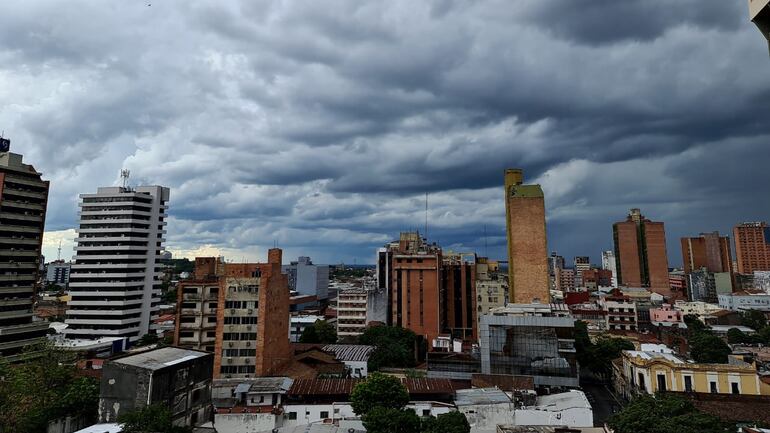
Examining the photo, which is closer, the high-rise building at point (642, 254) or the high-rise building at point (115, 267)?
the high-rise building at point (115, 267)

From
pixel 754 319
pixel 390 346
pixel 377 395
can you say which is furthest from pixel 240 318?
pixel 754 319

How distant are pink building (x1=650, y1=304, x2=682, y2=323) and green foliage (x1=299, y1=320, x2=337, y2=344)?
253ft

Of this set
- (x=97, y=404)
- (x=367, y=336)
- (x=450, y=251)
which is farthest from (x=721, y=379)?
(x=450, y=251)

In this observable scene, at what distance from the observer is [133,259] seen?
9388 cm

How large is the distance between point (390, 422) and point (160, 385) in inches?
748

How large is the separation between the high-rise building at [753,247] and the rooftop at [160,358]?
23418 cm

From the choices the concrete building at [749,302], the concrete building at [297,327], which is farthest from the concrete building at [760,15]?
the concrete building at [749,302]

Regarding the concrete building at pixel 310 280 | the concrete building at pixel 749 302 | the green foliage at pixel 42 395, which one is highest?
the concrete building at pixel 310 280

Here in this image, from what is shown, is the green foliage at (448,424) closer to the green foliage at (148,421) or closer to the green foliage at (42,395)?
the green foliage at (148,421)

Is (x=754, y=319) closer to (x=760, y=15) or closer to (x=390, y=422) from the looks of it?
(x=390, y=422)

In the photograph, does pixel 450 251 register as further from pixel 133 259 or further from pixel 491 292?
pixel 133 259

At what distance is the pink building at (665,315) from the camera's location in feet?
351

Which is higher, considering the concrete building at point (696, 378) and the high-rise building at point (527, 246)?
the high-rise building at point (527, 246)

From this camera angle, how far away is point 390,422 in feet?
111
